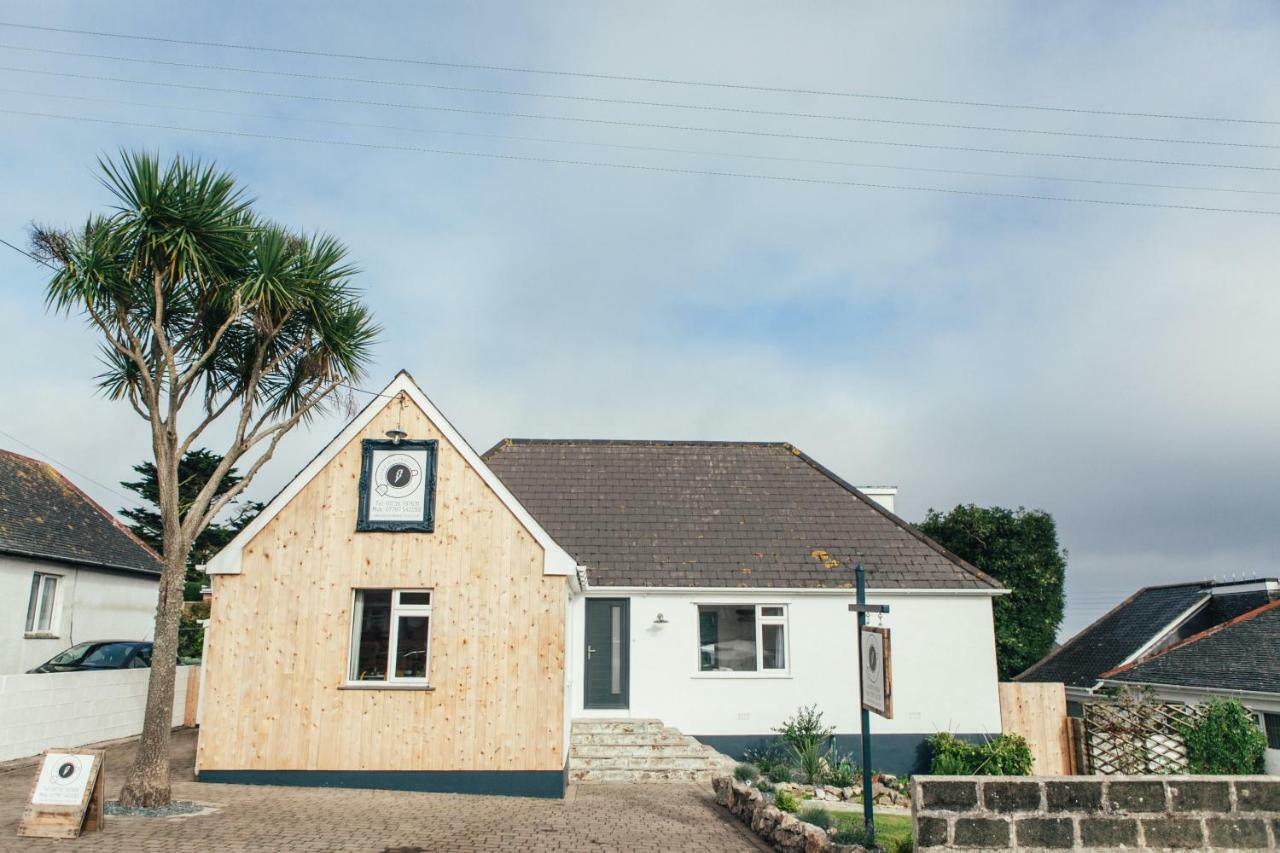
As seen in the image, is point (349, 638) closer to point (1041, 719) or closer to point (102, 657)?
point (102, 657)

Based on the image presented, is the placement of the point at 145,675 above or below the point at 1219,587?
below

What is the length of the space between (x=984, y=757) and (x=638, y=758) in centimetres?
663

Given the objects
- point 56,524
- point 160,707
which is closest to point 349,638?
point 160,707

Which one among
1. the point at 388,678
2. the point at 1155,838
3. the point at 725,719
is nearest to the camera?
the point at 1155,838

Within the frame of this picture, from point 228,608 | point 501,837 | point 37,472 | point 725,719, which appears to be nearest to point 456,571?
point 228,608

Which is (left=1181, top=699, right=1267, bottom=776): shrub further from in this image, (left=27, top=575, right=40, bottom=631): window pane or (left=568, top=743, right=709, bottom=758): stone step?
(left=27, top=575, right=40, bottom=631): window pane

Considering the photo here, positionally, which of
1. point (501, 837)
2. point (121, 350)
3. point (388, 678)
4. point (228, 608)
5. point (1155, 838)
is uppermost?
point (121, 350)

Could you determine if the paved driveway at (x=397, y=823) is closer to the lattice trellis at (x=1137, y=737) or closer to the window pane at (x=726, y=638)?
the window pane at (x=726, y=638)

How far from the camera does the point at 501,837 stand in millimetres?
10344

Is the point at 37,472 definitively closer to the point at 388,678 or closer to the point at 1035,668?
the point at 388,678

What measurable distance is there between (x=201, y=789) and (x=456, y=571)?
463cm

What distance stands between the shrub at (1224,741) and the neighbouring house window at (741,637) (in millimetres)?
8033

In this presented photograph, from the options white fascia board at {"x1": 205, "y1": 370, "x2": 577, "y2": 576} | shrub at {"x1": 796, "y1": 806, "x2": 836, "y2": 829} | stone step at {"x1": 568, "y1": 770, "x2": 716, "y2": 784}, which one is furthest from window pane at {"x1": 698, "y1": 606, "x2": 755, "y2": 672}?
shrub at {"x1": 796, "y1": 806, "x2": 836, "y2": 829}

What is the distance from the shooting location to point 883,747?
1784cm
